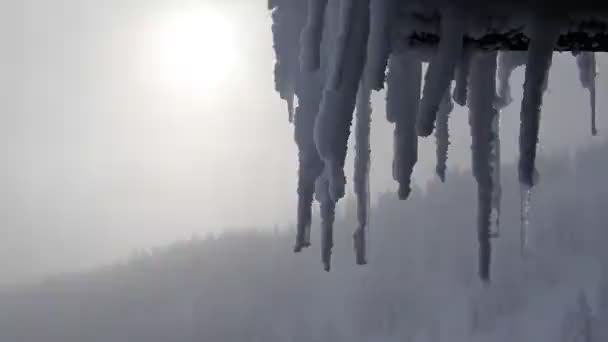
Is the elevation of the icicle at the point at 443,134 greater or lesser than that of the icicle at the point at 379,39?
lesser

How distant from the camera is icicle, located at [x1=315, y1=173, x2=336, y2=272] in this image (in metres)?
2.53

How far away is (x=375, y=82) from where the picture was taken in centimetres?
201

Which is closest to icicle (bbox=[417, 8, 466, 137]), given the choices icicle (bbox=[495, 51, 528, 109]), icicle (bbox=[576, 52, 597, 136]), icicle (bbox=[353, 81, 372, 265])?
icicle (bbox=[353, 81, 372, 265])

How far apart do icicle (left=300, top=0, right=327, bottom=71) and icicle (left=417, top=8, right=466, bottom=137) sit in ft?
1.18

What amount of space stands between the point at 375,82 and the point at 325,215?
79cm

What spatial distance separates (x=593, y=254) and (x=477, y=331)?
142ft

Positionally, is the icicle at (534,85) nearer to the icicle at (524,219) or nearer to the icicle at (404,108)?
the icicle at (404,108)

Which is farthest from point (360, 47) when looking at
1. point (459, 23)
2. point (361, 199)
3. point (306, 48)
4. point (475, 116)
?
point (361, 199)

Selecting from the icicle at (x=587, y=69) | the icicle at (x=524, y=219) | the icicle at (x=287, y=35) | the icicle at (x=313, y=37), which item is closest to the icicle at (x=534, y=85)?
the icicle at (x=313, y=37)

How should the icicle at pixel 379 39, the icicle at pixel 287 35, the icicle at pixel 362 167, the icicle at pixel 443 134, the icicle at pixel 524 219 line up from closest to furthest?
the icicle at pixel 379 39
the icicle at pixel 287 35
the icicle at pixel 362 167
the icicle at pixel 443 134
the icicle at pixel 524 219

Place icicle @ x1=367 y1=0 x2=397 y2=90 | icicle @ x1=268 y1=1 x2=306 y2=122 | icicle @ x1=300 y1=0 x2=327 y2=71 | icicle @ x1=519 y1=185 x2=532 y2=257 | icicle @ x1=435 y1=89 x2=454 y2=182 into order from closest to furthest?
icicle @ x1=367 y1=0 x2=397 y2=90
icicle @ x1=300 y1=0 x2=327 y2=71
icicle @ x1=268 y1=1 x2=306 y2=122
icicle @ x1=435 y1=89 x2=454 y2=182
icicle @ x1=519 y1=185 x2=532 y2=257

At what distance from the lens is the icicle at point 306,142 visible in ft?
7.43

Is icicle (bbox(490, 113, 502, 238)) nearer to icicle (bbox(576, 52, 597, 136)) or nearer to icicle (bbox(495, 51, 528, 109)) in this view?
icicle (bbox(495, 51, 528, 109))

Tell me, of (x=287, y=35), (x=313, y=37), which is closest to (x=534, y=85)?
(x=313, y=37)
